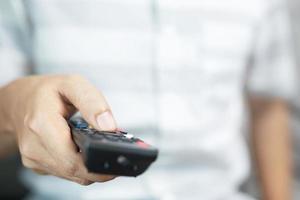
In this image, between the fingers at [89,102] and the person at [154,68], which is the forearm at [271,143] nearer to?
the person at [154,68]

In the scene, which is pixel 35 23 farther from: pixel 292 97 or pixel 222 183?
pixel 292 97

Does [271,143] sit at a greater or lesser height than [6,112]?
lesser

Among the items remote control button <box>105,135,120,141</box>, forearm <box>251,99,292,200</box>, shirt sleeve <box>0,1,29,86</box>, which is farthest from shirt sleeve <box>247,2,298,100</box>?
remote control button <box>105,135,120,141</box>

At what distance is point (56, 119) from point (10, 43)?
230mm

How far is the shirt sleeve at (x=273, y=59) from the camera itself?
75cm

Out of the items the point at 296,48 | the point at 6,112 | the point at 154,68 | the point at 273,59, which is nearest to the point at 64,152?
the point at 6,112

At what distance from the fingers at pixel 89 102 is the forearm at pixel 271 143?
0.47m

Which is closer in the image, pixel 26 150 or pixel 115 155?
pixel 115 155

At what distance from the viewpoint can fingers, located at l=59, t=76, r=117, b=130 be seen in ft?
1.27

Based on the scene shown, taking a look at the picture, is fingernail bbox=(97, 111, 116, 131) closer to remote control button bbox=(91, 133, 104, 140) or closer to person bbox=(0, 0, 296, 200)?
remote control button bbox=(91, 133, 104, 140)

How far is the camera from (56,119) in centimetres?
41

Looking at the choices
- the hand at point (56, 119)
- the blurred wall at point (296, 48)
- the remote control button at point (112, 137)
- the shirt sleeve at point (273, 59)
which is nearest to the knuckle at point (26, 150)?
the hand at point (56, 119)

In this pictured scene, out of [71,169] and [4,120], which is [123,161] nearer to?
[71,169]

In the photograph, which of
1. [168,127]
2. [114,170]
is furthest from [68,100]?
[168,127]
